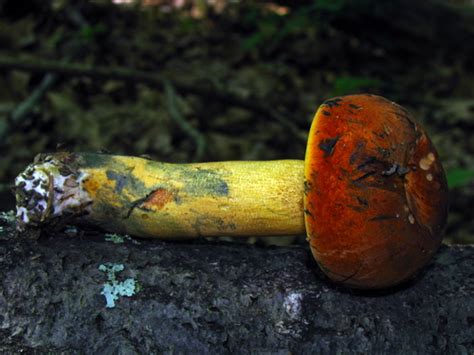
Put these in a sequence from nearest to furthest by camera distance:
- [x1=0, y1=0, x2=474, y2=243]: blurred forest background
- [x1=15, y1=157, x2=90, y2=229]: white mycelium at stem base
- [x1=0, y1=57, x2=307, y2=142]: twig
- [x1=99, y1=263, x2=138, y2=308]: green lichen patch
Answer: [x1=99, y1=263, x2=138, y2=308]: green lichen patch, [x1=15, y1=157, x2=90, y2=229]: white mycelium at stem base, [x1=0, y1=57, x2=307, y2=142]: twig, [x1=0, y1=0, x2=474, y2=243]: blurred forest background

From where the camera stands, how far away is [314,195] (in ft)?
6.09

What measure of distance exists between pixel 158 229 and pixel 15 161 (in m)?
2.81

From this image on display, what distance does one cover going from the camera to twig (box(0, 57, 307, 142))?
452cm

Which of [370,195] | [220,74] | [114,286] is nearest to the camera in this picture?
[370,195]

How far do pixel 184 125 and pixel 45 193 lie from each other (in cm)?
241

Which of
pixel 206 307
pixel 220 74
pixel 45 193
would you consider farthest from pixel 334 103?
pixel 220 74

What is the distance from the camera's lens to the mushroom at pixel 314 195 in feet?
6.05

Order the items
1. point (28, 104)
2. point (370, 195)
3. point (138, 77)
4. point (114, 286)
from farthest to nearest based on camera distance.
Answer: point (138, 77), point (28, 104), point (114, 286), point (370, 195)

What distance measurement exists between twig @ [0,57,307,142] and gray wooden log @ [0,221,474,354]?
237 centimetres

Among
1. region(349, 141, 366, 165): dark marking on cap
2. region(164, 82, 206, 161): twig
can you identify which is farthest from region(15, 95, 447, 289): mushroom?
region(164, 82, 206, 161): twig

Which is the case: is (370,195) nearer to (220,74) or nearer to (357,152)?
(357,152)

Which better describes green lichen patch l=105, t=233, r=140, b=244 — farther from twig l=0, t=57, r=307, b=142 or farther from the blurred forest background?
twig l=0, t=57, r=307, b=142

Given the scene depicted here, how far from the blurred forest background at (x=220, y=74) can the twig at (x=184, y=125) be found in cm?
1

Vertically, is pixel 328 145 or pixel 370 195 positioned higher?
pixel 328 145
